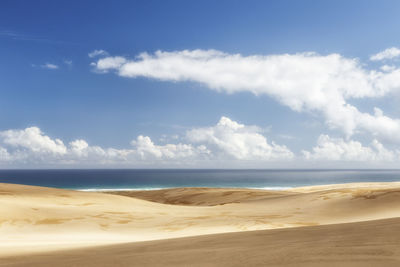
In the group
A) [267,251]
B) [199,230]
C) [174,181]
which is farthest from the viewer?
[174,181]

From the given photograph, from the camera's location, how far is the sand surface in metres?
3.18

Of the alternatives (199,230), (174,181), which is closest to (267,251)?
(199,230)

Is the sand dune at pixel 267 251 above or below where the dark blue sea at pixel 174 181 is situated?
above

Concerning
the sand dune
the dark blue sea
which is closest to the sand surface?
the sand dune

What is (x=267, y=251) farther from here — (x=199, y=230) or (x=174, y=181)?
(x=174, y=181)

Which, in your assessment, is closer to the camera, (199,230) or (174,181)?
(199,230)

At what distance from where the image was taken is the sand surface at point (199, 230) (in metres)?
3.18

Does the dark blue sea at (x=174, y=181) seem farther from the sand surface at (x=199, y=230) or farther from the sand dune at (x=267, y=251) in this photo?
the sand dune at (x=267, y=251)

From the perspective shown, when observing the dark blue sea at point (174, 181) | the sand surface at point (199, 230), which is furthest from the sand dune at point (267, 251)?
the dark blue sea at point (174, 181)

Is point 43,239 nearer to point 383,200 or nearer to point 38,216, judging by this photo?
point 38,216

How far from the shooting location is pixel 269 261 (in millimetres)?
2902

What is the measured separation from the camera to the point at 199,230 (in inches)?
308

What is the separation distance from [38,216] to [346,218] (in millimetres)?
8854

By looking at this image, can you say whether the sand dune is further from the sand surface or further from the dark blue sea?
the dark blue sea
